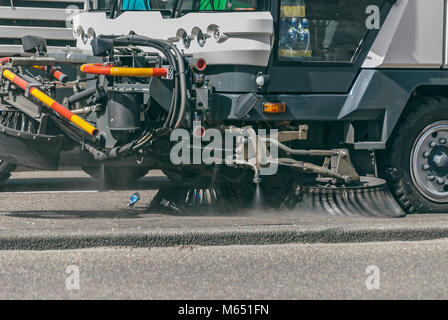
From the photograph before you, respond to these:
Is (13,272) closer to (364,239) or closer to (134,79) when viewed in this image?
(134,79)

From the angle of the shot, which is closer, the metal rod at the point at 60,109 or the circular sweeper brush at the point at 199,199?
the metal rod at the point at 60,109

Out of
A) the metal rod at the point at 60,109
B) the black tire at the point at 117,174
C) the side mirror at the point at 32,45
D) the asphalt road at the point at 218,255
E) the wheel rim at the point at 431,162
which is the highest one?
the side mirror at the point at 32,45

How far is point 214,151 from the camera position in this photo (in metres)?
6.53

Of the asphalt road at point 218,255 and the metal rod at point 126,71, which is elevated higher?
the metal rod at point 126,71

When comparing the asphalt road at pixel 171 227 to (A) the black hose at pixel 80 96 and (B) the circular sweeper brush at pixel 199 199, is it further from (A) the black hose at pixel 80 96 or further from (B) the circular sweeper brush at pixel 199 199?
(A) the black hose at pixel 80 96

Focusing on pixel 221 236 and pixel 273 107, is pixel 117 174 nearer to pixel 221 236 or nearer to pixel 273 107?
pixel 273 107

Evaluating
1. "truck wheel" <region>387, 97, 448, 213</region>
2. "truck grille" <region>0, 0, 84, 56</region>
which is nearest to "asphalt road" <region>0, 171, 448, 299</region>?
"truck wheel" <region>387, 97, 448, 213</region>

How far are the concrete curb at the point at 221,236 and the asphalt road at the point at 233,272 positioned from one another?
0.24 feet

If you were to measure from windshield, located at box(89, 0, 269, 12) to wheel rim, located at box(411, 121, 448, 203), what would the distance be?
76.5 inches

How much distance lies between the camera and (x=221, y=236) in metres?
5.59

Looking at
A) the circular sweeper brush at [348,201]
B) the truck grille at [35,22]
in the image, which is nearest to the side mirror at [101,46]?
the circular sweeper brush at [348,201]

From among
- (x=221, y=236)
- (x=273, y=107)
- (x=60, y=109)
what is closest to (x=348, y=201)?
(x=273, y=107)

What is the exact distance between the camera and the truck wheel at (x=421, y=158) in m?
6.84

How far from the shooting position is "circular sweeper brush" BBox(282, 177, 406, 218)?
653 cm
